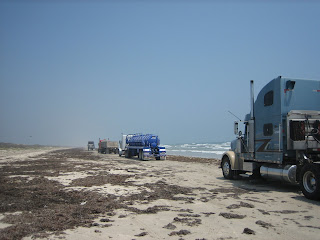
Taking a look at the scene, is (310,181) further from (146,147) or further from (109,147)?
(109,147)

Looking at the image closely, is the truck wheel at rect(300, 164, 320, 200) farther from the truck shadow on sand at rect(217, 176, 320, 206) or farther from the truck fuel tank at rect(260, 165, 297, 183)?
the truck fuel tank at rect(260, 165, 297, 183)

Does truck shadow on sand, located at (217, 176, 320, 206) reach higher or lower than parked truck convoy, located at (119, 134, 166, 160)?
lower

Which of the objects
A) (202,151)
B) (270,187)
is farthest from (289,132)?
(202,151)

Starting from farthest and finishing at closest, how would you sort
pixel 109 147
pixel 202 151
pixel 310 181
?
1. pixel 202 151
2. pixel 109 147
3. pixel 310 181

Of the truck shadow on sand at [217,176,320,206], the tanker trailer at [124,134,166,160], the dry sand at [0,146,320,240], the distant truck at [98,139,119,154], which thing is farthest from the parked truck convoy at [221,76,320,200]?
the distant truck at [98,139,119,154]

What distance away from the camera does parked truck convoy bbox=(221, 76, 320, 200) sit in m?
10.1

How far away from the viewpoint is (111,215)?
718 centimetres

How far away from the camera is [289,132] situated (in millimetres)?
10992

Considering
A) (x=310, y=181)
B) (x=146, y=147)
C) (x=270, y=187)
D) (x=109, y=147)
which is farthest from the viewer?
(x=109, y=147)

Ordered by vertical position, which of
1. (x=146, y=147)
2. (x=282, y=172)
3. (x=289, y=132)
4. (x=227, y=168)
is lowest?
(x=227, y=168)

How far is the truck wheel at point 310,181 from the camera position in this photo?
29.3ft

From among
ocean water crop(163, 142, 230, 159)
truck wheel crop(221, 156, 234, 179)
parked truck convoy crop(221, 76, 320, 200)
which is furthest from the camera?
ocean water crop(163, 142, 230, 159)

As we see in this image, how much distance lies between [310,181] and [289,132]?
85.3 inches

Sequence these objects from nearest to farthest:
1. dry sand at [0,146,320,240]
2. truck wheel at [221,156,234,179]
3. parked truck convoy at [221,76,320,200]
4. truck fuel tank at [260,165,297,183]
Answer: dry sand at [0,146,320,240] → parked truck convoy at [221,76,320,200] → truck fuel tank at [260,165,297,183] → truck wheel at [221,156,234,179]
